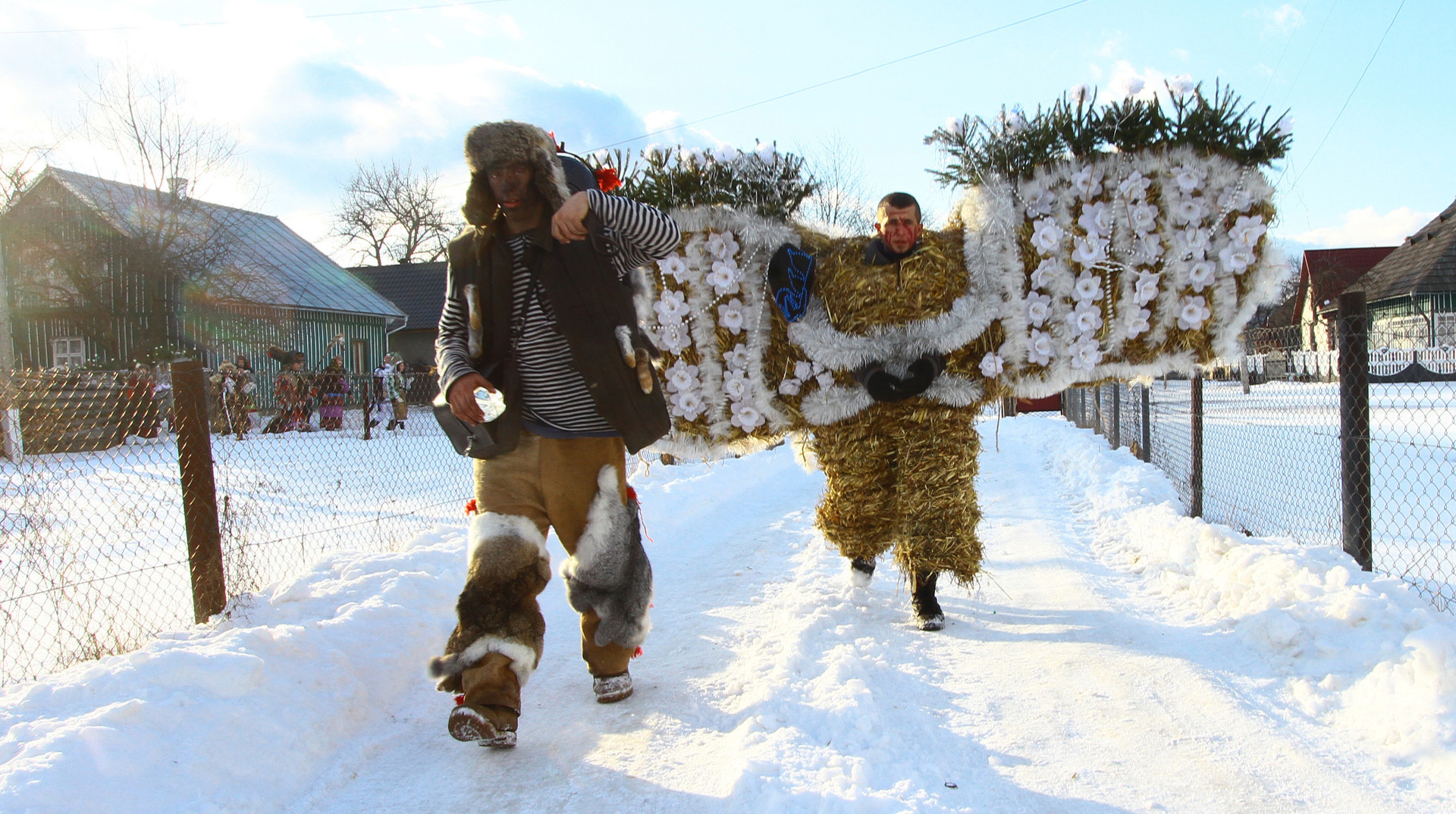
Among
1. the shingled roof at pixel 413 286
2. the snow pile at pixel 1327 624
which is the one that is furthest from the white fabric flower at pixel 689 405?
the shingled roof at pixel 413 286

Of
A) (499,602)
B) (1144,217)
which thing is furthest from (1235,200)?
(499,602)

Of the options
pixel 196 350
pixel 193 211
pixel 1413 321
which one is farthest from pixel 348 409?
pixel 1413 321

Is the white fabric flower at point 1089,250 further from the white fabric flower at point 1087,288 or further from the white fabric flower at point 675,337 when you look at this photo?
the white fabric flower at point 675,337

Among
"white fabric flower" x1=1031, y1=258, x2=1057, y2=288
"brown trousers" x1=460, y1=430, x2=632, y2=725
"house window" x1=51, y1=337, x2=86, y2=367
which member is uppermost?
"house window" x1=51, y1=337, x2=86, y2=367

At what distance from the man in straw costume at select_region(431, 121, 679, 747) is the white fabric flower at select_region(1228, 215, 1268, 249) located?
8.05 ft

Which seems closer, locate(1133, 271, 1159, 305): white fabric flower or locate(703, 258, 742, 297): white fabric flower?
locate(1133, 271, 1159, 305): white fabric flower

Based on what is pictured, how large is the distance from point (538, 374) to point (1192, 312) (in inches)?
111

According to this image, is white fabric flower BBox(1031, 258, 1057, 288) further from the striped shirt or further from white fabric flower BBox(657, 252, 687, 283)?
the striped shirt

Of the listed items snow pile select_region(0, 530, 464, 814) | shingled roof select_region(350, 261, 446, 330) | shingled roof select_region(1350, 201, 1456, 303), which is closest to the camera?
snow pile select_region(0, 530, 464, 814)

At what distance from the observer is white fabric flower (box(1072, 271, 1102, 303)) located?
3619 mm

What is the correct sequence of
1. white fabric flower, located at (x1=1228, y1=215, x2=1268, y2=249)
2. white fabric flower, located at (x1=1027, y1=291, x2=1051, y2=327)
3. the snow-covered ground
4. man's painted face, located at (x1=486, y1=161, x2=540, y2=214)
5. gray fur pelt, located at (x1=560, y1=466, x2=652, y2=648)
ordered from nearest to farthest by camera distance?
the snow-covered ground
man's painted face, located at (x1=486, y1=161, x2=540, y2=214)
gray fur pelt, located at (x1=560, y1=466, x2=652, y2=648)
white fabric flower, located at (x1=1228, y1=215, x2=1268, y2=249)
white fabric flower, located at (x1=1027, y1=291, x2=1051, y2=327)

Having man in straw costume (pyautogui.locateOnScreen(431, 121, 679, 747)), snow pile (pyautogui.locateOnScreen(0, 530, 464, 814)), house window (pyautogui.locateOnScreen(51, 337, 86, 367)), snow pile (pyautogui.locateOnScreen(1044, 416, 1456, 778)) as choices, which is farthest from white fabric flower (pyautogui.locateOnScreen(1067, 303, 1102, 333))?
house window (pyautogui.locateOnScreen(51, 337, 86, 367))

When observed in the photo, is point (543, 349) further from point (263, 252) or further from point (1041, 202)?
point (263, 252)

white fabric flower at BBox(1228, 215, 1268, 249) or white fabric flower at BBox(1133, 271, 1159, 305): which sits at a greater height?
white fabric flower at BBox(1228, 215, 1268, 249)
